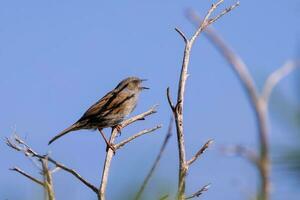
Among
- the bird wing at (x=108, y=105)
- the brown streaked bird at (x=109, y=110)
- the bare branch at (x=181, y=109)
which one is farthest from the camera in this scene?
the bird wing at (x=108, y=105)

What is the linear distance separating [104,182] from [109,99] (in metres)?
6.95

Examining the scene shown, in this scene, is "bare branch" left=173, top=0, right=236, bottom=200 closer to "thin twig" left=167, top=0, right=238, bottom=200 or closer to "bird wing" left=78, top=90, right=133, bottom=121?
"thin twig" left=167, top=0, right=238, bottom=200

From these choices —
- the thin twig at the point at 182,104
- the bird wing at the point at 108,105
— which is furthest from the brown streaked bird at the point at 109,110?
the thin twig at the point at 182,104

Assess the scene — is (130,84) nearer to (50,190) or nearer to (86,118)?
(86,118)

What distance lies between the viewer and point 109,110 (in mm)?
10492

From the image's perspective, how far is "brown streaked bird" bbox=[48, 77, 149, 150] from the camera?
10.3 meters

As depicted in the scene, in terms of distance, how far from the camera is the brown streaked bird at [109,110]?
10.3 meters

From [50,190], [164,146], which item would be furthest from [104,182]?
[164,146]

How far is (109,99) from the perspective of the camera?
1098cm

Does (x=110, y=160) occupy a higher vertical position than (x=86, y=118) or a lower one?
lower

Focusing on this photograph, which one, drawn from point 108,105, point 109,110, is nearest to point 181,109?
point 109,110

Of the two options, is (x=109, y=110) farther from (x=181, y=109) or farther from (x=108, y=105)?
(x=181, y=109)

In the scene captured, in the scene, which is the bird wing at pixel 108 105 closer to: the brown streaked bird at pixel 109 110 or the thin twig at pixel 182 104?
the brown streaked bird at pixel 109 110

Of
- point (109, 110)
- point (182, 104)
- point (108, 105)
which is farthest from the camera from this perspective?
point (108, 105)
